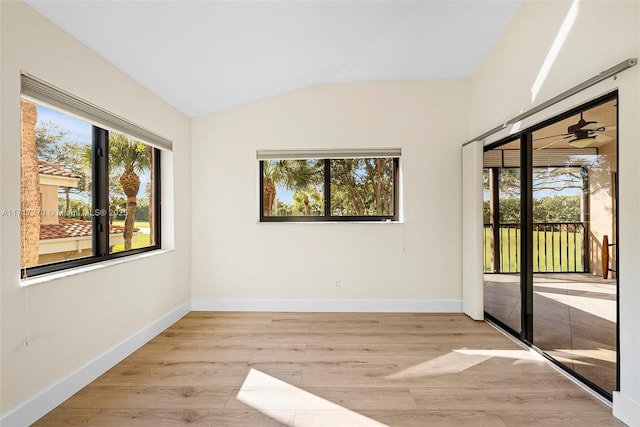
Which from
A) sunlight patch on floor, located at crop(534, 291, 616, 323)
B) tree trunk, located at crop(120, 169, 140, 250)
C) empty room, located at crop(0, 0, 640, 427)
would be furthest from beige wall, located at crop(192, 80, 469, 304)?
sunlight patch on floor, located at crop(534, 291, 616, 323)

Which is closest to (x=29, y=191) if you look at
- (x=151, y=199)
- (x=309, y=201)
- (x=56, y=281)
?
(x=56, y=281)

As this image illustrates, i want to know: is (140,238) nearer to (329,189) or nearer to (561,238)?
(329,189)

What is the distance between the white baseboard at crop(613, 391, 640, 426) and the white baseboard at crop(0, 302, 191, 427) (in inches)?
132

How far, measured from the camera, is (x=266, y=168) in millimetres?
4051

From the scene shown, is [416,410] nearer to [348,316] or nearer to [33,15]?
[348,316]

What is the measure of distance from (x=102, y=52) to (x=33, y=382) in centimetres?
221

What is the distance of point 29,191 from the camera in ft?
6.26

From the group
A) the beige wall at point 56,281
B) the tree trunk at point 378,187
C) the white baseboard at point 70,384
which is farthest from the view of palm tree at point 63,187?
the tree trunk at point 378,187

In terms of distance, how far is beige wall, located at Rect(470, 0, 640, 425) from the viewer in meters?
1.77

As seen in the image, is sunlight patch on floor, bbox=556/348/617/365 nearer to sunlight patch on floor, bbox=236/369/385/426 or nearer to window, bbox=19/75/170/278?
sunlight patch on floor, bbox=236/369/385/426

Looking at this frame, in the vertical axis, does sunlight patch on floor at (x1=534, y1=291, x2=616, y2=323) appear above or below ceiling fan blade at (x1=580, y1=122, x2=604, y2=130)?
below

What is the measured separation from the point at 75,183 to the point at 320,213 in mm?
2470

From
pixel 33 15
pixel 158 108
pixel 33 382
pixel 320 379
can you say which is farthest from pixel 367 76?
pixel 33 382

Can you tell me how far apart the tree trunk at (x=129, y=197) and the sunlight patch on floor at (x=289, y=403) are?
1707 millimetres
